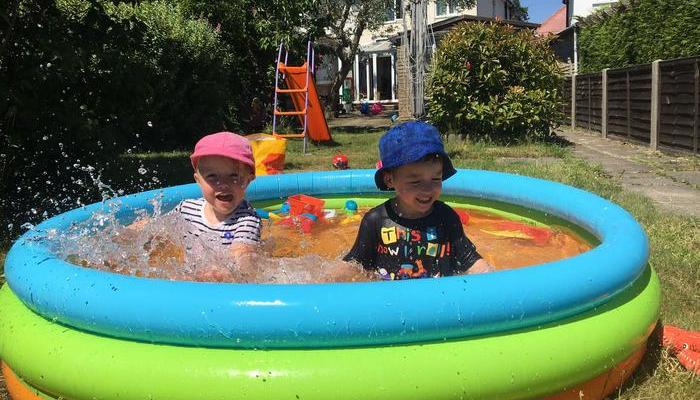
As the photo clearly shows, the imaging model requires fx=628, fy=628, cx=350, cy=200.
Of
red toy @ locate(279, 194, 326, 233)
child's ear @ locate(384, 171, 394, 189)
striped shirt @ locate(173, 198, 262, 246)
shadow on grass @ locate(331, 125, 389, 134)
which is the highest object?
child's ear @ locate(384, 171, 394, 189)

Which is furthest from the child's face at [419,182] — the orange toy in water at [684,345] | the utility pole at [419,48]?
the utility pole at [419,48]

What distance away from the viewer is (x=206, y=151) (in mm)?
3115

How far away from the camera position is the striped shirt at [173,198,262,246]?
330 centimetres

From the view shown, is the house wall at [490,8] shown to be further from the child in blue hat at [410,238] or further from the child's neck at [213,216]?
the child in blue hat at [410,238]

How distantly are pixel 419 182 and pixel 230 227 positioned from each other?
43.3 inches

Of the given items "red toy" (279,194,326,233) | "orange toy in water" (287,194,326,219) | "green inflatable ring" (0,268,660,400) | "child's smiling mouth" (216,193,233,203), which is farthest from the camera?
"orange toy in water" (287,194,326,219)

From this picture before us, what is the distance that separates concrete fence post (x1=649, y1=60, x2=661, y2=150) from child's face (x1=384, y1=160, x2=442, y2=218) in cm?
939

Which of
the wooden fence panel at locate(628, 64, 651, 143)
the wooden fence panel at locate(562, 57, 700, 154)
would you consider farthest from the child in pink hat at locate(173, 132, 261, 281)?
the wooden fence panel at locate(628, 64, 651, 143)

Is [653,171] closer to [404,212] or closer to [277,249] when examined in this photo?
[277,249]

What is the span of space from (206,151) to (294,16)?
12430 millimetres

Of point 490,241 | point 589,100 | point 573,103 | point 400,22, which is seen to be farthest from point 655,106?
point 400,22

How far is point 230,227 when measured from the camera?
3328 millimetres

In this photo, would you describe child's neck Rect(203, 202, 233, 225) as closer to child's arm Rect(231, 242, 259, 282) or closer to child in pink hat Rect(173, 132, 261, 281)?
child in pink hat Rect(173, 132, 261, 281)

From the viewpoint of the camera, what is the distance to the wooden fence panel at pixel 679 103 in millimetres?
9352
